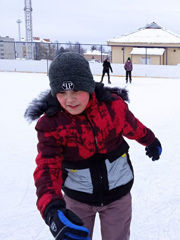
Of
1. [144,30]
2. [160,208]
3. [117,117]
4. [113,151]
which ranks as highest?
[144,30]

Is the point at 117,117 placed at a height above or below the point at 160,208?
above

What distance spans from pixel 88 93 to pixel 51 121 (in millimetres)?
177

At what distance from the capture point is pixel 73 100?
1.05 meters

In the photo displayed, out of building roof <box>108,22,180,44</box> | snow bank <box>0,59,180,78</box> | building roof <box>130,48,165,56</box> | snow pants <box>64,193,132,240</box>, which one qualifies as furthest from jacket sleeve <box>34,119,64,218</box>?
building roof <box>108,22,180,44</box>

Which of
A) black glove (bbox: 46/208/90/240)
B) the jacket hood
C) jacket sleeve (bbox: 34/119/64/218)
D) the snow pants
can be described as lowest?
the snow pants

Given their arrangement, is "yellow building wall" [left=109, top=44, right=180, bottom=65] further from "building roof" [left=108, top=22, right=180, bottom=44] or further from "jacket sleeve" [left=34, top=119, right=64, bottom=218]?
"jacket sleeve" [left=34, top=119, right=64, bottom=218]

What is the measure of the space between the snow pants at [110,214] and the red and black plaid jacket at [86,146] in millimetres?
35


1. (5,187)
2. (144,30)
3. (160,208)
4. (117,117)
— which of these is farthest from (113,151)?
(144,30)

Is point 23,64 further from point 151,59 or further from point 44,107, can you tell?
point 44,107

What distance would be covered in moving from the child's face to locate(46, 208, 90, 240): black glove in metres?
0.37

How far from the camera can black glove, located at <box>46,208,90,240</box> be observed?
83 centimetres

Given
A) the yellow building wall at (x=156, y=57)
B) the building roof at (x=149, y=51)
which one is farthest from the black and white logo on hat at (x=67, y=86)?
the yellow building wall at (x=156, y=57)

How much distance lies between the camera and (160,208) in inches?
87.9

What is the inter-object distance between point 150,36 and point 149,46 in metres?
1.54
